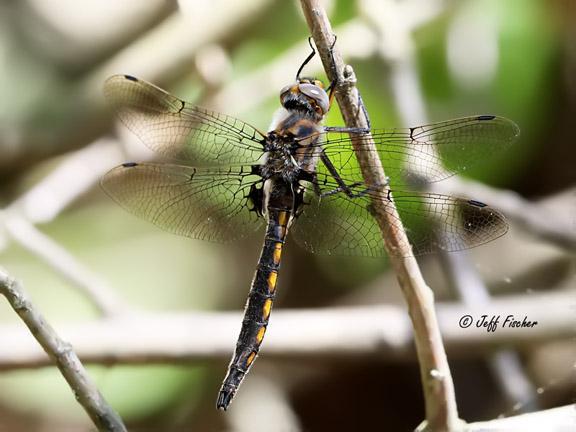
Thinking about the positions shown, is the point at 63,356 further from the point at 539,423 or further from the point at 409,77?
the point at 409,77

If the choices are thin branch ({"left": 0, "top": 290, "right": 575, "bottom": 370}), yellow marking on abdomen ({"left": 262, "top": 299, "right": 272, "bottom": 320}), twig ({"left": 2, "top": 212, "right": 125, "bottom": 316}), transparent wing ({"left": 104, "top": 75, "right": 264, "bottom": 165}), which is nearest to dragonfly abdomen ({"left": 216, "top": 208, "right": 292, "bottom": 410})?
yellow marking on abdomen ({"left": 262, "top": 299, "right": 272, "bottom": 320})

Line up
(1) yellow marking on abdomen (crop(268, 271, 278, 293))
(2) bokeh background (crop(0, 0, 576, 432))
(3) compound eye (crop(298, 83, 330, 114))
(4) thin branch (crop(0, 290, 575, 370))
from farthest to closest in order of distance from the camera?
1. (2) bokeh background (crop(0, 0, 576, 432))
2. (4) thin branch (crop(0, 290, 575, 370))
3. (1) yellow marking on abdomen (crop(268, 271, 278, 293))
4. (3) compound eye (crop(298, 83, 330, 114))

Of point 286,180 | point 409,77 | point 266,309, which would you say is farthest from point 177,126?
point 409,77

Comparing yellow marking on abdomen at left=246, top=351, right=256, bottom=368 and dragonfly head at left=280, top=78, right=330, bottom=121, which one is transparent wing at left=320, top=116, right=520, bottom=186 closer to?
dragonfly head at left=280, top=78, right=330, bottom=121

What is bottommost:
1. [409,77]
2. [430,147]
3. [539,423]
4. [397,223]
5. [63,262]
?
[539,423]

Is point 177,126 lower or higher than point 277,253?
higher

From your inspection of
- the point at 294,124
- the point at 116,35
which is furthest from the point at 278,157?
the point at 116,35

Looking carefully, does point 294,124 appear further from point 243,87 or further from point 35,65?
point 35,65
